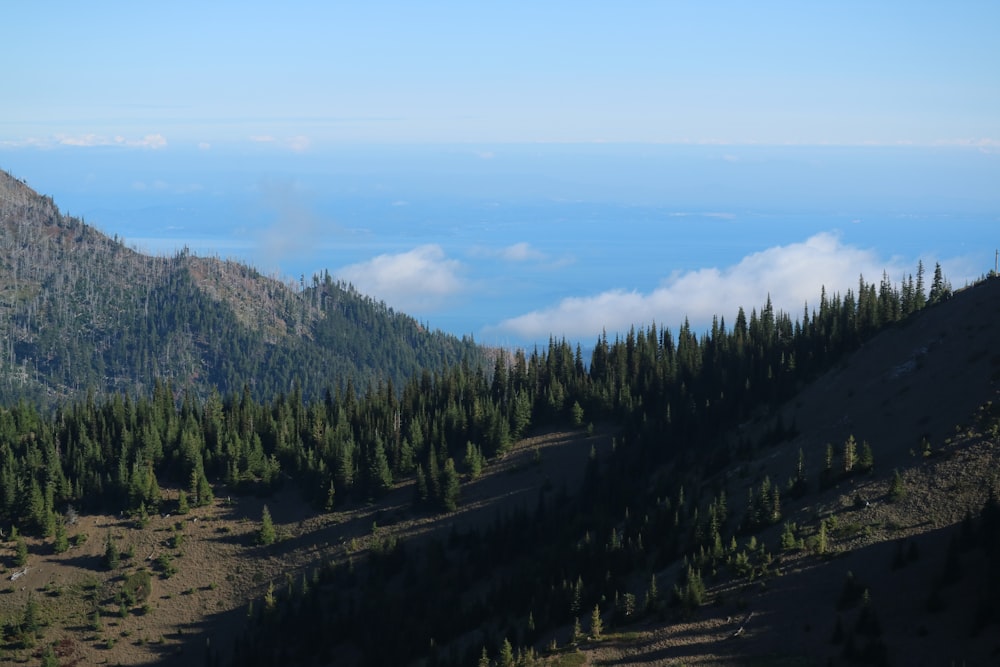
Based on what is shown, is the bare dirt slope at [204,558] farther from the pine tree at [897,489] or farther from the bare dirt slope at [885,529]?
the pine tree at [897,489]

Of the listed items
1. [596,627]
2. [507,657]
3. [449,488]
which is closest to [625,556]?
[596,627]

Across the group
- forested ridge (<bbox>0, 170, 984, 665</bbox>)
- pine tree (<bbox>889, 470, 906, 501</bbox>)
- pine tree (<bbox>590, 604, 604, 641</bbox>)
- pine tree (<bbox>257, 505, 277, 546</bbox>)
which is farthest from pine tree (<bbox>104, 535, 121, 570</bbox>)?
pine tree (<bbox>889, 470, 906, 501</bbox>)

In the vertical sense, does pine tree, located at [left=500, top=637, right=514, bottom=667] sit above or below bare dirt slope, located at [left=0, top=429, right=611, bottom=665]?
below

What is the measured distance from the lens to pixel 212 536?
414 feet

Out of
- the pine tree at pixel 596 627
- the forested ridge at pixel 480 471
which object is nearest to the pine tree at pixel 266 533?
the forested ridge at pixel 480 471

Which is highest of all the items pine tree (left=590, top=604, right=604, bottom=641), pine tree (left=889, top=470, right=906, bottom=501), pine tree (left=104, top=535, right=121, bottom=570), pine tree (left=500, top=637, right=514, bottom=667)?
pine tree (left=889, top=470, right=906, bottom=501)

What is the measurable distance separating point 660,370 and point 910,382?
158 feet

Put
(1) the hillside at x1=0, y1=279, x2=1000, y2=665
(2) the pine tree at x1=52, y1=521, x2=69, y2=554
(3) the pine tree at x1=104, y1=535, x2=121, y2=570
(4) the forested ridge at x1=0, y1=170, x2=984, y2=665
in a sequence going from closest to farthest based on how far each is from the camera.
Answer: (1) the hillside at x1=0, y1=279, x2=1000, y2=665, (4) the forested ridge at x1=0, y1=170, x2=984, y2=665, (3) the pine tree at x1=104, y1=535, x2=121, y2=570, (2) the pine tree at x1=52, y1=521, x2=69, y2=554

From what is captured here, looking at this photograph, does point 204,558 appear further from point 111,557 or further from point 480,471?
point 480,471

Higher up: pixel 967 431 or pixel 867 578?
pixel 967 431

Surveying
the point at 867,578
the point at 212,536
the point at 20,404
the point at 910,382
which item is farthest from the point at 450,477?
the point at 20,404

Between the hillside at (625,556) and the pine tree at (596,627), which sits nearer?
the hillside at (625,556)

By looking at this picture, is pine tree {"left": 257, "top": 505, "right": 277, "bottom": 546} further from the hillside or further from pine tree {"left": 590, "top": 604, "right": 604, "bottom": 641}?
pine tree {"left": 590, "top": 604, "right": 604, "bottom": 641}

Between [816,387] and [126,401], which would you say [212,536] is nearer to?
[126,401]
